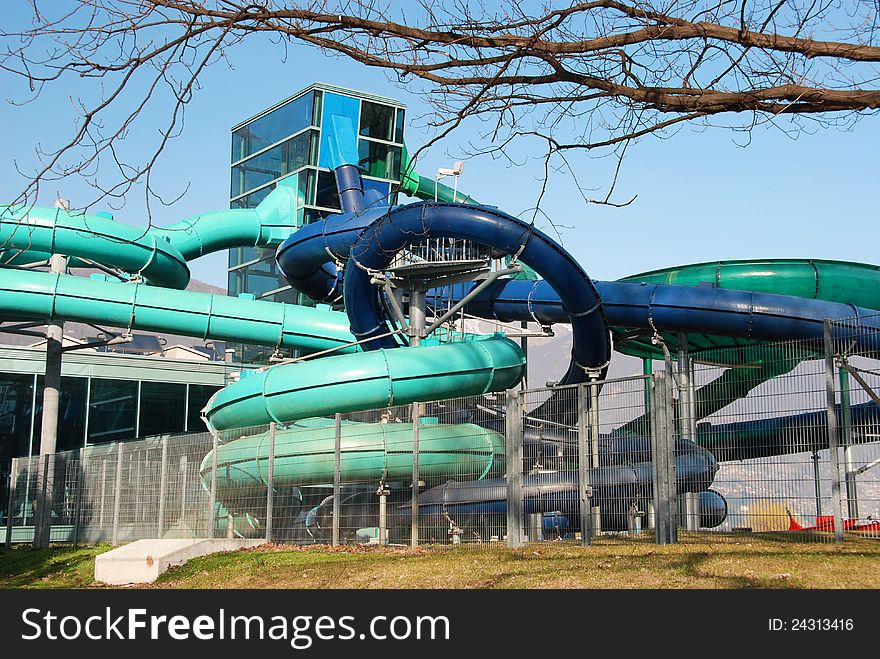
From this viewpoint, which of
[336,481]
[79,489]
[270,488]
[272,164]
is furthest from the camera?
[272,164]

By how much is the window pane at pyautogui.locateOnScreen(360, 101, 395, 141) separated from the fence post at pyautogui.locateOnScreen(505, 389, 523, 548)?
18.4m

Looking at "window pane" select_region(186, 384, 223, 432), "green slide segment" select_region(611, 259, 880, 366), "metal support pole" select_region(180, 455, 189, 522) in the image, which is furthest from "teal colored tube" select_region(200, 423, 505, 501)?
"window pane" select_region(186, 384, 223, 432)

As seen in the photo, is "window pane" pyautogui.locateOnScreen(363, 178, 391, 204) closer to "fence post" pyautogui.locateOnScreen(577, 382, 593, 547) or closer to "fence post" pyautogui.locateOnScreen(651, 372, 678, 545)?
"fence post" pyautogui.locateOnScreen(577, 382, 593, 547)

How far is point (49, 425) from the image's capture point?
22.2m

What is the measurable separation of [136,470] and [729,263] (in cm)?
1188

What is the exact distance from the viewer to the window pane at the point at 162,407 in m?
29.1

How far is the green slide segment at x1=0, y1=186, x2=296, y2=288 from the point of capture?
20.7 m

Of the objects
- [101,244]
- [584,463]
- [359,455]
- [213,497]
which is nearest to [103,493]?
[213,497]

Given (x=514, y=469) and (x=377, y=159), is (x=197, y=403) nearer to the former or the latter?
(x=377, y=159)

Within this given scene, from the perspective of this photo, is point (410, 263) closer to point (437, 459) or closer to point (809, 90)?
point (437, 459)

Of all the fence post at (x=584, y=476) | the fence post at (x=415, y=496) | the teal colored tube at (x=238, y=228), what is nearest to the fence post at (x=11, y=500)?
the teal colored tube at (x=238, y=228)

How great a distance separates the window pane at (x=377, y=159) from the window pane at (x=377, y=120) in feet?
0.92

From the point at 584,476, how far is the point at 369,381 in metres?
5.92

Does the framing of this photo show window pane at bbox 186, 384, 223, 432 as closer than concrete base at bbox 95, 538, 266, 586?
No
